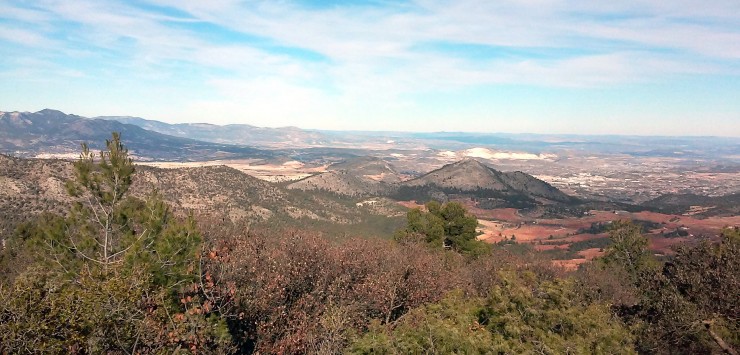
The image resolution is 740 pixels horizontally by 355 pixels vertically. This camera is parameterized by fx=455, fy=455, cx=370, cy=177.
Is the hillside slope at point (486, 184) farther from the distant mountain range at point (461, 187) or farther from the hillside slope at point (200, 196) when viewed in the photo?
the hillside slope at point (200, 196)

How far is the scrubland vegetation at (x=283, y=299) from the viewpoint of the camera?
1207 centimetres

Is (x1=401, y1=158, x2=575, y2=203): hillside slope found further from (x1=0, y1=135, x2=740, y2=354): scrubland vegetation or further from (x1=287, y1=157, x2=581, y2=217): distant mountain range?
(x1=0, y1=135, x2=740, y2=354): scrubland vegetation

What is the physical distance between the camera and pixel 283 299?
63.1 feet

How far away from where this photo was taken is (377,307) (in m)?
21.2

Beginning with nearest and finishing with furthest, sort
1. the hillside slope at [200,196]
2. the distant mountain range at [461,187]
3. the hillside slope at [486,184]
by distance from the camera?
the hillside slope at [200,196]
the distant mountain range at [461,187]
the hillside slope at [486,184]

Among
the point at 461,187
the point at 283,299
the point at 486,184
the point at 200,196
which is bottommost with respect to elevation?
the point at 461,187

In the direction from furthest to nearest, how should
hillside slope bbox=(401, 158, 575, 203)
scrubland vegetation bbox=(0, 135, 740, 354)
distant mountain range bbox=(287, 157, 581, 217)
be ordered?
hillside slope bbox=(401, 158, 575, 203), distant mountain range bbox=(287, 157, 581, 217), scrubland vegetation bbox=(0, 135, 740, 354)

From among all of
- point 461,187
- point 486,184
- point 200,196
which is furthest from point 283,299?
point 486,184

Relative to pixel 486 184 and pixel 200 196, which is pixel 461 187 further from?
pixel 200 196

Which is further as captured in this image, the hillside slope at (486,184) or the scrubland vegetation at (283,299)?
the hillside slope at (486,184)

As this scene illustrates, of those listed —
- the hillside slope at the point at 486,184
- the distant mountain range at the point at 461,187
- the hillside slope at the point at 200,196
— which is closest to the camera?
the hillside slope at the point at 200,196

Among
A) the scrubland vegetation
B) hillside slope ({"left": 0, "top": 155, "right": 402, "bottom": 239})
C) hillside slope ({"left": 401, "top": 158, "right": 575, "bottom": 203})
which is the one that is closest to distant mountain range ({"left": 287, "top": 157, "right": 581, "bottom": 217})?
hillside slope ({"left": 401, "top": 158, "right": 575, "bottom": 203})

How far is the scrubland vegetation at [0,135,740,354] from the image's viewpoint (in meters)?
12.1

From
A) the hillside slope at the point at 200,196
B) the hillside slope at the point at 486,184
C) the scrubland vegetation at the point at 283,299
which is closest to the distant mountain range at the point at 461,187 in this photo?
the hillside slope at the point at 486,184
